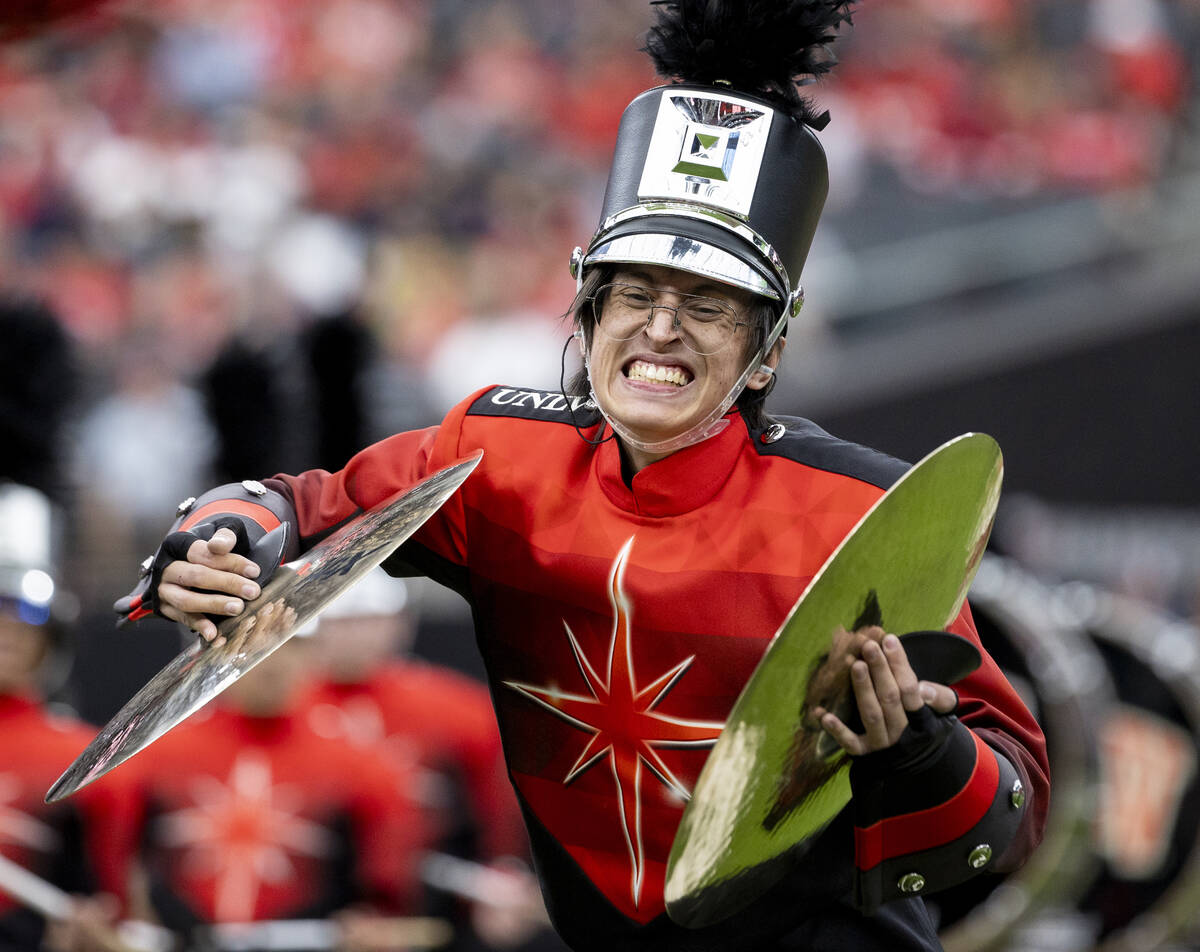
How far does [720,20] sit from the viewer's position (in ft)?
10.3

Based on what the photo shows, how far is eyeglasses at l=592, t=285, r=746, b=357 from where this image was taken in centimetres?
306

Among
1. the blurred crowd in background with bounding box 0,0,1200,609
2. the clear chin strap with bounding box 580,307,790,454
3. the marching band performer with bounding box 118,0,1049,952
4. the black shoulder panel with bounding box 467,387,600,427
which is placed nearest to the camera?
the marching band performer with bounding box 118,0,1049,952

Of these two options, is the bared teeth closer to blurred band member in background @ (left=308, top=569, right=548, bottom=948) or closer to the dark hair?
the dark hair

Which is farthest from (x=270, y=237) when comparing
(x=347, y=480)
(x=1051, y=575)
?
(x=347, y=480)

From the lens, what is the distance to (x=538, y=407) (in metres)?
3.37

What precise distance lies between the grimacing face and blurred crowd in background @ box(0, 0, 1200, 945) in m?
5.54

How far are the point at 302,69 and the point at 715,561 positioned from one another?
30.2 feet

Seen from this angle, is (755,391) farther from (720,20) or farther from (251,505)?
(251,505)

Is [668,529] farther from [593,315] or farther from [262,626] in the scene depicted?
[262,626]

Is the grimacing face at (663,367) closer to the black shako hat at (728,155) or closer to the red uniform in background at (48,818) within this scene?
the black shako hat at (728,155)

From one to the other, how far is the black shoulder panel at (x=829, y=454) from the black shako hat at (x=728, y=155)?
0.22 metres

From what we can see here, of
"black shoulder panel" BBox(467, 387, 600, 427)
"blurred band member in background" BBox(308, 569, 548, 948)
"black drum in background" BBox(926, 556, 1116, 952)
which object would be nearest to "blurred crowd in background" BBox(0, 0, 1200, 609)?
"blurred band member in background" BBox(308, 569, 548, 948)

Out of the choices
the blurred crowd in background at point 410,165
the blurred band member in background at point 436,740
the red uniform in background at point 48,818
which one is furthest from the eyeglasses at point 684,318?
the blurred crowd in background at point 410,165

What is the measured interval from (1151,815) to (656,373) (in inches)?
187
